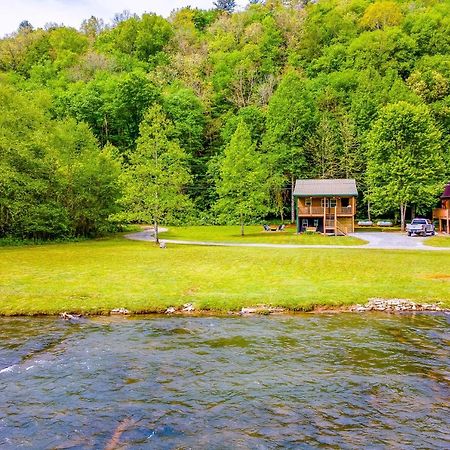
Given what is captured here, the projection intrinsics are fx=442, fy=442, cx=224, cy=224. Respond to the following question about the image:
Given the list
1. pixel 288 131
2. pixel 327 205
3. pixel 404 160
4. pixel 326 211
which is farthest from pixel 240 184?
pixel 288 131

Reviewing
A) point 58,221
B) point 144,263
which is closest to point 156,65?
point 58,221

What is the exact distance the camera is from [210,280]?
2300 cm

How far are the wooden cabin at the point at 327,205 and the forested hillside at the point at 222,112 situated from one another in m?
5.45

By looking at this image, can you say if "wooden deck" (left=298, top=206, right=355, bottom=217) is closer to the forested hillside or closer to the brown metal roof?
the forested hillside

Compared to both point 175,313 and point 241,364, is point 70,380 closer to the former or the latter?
point 241,364

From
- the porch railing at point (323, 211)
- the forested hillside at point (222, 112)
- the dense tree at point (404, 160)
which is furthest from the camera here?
the dense tree at point (404, 160)

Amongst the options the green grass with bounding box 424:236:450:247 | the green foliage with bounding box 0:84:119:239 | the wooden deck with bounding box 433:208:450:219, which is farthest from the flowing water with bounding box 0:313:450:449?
the wooden deck with bounding box 433:208:450:219

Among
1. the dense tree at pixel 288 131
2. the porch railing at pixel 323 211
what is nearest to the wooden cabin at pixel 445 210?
Answer: the porch railing at pixel 323 211

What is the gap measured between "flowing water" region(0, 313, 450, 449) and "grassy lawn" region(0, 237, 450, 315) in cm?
224

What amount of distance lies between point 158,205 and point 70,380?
1257 inches

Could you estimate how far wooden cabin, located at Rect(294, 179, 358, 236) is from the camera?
59625mm

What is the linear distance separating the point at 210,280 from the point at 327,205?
1638 inches

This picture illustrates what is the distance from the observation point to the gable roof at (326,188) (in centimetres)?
5991

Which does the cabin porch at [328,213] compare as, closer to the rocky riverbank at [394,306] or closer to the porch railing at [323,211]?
the porch railing at [323,211]
